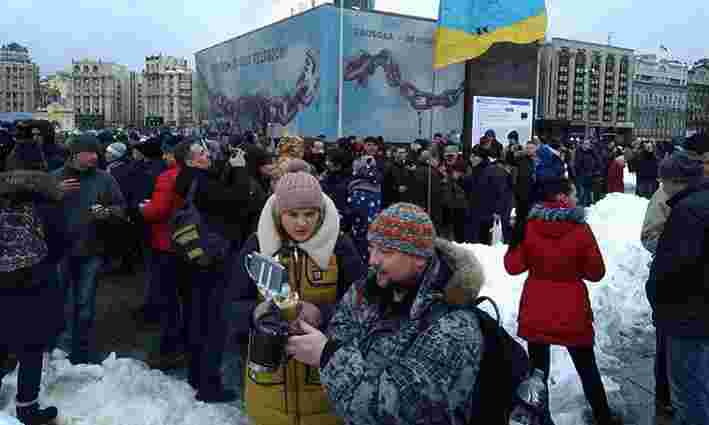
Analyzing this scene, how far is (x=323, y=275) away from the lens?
265 centimetres

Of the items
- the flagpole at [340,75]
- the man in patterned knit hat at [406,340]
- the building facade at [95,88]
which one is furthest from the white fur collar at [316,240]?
the building facade at [95,88]

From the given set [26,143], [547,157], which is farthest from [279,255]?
[547,157]

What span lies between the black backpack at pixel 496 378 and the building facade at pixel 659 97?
4835 inches

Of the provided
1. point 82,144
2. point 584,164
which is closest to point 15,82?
point 584,164

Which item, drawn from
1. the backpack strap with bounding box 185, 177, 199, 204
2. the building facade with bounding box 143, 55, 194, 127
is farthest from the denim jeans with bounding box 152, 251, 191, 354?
the building facade with bounding box 143, 55, 194, 127

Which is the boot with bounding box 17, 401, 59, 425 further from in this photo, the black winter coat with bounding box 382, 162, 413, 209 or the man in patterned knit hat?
the black winter coat with bounding box 382, 162, 413, 209

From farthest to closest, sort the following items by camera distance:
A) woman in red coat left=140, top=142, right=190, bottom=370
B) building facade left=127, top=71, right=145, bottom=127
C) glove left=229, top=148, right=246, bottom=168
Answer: building facade left=127, top=71, right=145, bottom=127 → woman in red coat left=140, top=142, right=190, bottom=370 → glove left=229, top=148, right=246, bottom=168

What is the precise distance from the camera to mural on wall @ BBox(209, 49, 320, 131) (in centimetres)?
2077

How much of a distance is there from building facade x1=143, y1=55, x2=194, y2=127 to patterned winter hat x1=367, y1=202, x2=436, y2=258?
522ft

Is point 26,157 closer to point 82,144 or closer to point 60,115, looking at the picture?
point 82,144

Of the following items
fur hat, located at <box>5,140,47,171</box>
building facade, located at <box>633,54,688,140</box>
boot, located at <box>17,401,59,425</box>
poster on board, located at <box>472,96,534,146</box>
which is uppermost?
building facade, located at <box>633,54,688,140</box>

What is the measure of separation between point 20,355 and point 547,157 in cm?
776

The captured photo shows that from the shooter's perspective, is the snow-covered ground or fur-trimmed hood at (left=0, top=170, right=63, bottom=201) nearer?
fur-trimmed hood at (left=0, top=170, right=63, bottom=201)

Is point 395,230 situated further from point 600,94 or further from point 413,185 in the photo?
point 600,94
